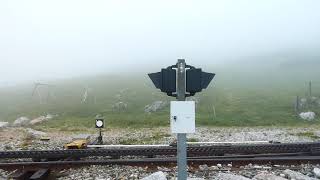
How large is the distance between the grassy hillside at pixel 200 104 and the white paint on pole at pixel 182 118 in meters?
33.9

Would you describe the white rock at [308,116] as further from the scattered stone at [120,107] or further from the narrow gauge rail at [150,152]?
the narrow gauge rail at [150,152]

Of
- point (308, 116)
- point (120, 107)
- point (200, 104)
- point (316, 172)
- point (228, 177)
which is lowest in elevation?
point (120, 107)

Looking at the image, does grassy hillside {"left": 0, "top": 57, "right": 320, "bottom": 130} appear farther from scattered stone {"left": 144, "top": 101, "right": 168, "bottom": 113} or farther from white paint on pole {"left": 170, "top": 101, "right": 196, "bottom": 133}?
white paint on pole {"left": 170, "top": 101, "right": 196, "bottom": 133}

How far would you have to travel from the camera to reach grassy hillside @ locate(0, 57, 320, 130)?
4903 cm

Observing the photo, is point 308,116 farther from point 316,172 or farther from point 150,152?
point 316,172

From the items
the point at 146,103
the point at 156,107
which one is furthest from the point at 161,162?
the point at 146,103

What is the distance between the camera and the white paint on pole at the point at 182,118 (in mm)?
9555

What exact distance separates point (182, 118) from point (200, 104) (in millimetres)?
61066

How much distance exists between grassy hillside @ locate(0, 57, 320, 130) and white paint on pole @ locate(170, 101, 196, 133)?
33.9 meters

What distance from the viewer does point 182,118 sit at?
9602mm

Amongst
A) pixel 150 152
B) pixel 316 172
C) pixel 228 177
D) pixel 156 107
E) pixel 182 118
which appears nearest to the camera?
pixel 182 118

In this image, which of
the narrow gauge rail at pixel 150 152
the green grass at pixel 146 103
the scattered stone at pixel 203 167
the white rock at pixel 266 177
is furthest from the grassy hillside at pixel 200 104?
the white rock at pixel 266 177

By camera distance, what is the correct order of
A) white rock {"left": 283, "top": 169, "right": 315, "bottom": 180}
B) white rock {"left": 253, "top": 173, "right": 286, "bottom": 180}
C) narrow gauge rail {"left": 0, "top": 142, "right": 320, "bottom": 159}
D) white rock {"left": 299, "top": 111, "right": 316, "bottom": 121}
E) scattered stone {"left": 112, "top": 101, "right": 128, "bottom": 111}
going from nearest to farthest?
white rock {"left": 253, "top": 173, "right": 286, "bottom": 180}
white rock {"left": 283, "top": 169, "right": 315, "bottom": 180}
narrow gauge rail {"left": 0, "top": 142, "right": 320, "bottom": 159}
white rock {"left": 299, "top": 111, "right": 316, "bottom": 121}
scattered stone {"left": 112, "top": 101, "right": 128, "bottom": 111}

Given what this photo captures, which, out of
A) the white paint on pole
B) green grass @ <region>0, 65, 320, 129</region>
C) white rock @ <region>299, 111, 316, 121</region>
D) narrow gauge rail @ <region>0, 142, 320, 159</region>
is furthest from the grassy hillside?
the white paint on pole
